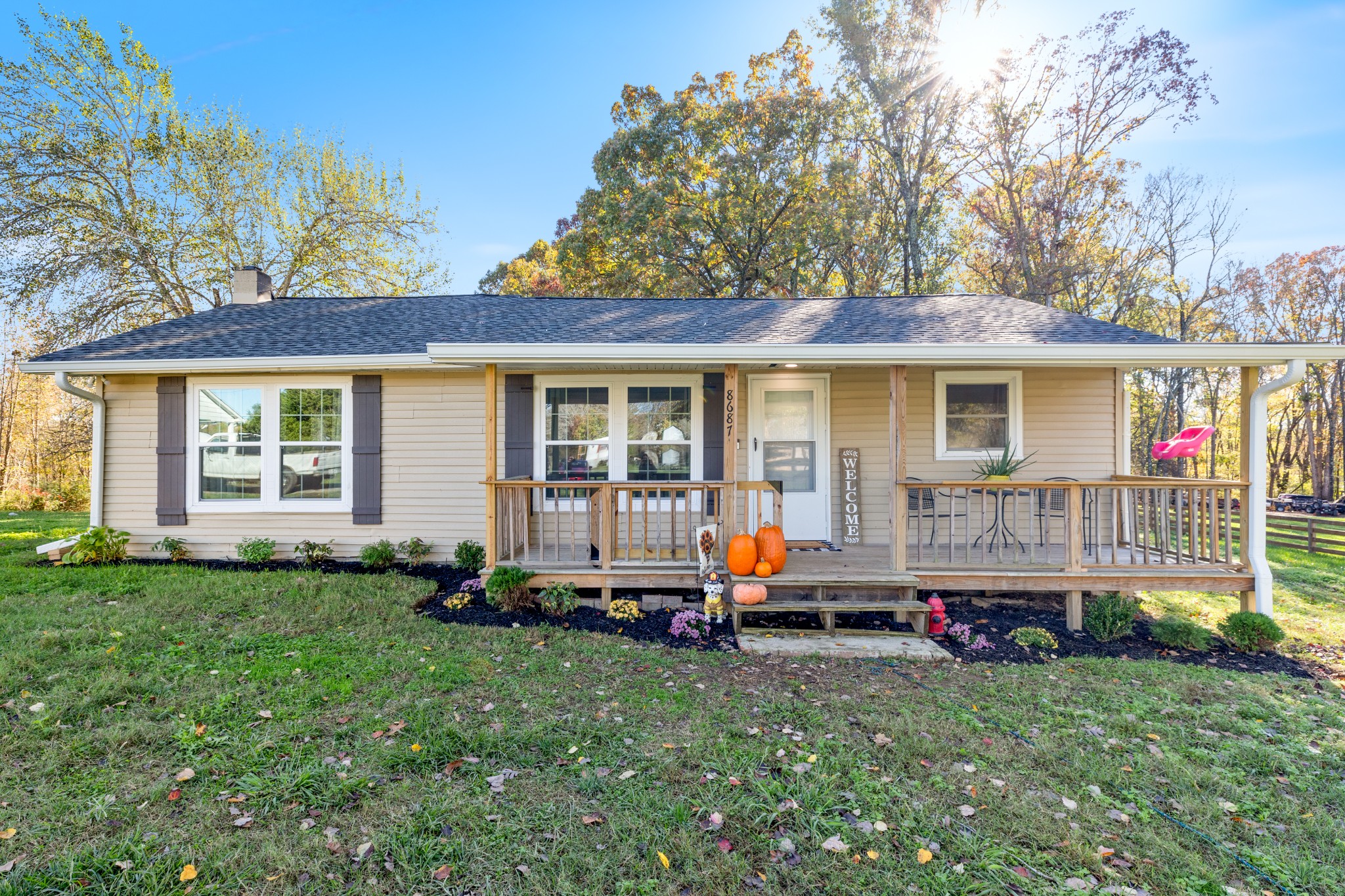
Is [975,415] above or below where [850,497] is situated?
above

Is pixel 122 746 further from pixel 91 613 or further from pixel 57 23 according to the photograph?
pixel 57 23

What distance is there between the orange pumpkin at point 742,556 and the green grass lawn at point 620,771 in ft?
2.88

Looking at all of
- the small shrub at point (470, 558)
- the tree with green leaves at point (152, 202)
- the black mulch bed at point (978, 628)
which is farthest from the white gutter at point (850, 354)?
the tree with green leaves at point (152, 202)

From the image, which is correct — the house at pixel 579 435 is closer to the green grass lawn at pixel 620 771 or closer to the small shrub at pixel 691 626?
the small shrub at pixel 691 626

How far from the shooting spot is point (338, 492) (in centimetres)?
722

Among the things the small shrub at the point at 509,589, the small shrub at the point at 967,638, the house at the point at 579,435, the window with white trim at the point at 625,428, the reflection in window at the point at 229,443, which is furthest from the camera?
the reflection in window at the point at 229,443

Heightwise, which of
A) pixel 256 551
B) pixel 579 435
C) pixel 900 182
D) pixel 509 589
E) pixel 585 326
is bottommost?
pixel 509 589

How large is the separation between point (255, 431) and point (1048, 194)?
62.4 ft

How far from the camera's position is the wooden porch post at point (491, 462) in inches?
213

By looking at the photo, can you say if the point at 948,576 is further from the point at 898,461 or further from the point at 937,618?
the point at 898,461

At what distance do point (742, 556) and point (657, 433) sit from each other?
2.20 metres

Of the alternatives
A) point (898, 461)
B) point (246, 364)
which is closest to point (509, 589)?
point (898, 461)

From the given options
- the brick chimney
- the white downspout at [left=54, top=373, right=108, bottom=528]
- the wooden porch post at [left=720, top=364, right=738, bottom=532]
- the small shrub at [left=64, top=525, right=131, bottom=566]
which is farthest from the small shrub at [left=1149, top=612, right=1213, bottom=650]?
the brick chimney

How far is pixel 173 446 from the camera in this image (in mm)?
7133
